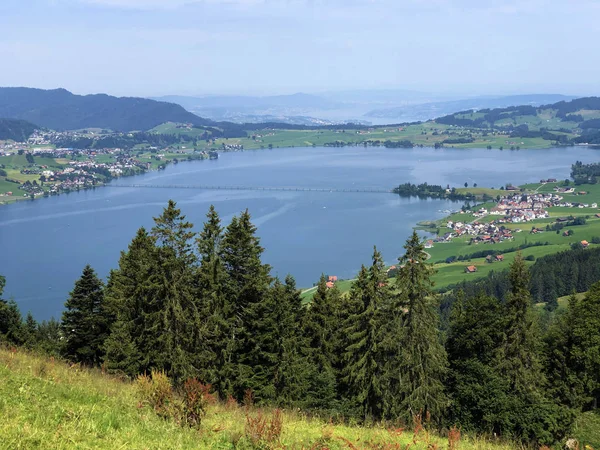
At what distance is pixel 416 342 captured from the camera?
34.2ft

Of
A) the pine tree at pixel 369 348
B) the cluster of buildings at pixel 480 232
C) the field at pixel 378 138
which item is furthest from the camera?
the field at pixel 378 138

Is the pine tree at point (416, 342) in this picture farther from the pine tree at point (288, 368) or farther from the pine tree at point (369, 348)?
the pine tree at point (288, 368)

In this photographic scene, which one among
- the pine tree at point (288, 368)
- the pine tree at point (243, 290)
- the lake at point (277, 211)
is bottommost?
the lake at point (277, 211)

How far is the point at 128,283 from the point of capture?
12.8 meters

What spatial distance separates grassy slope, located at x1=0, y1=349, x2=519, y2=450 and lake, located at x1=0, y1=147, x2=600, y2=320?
133 ft

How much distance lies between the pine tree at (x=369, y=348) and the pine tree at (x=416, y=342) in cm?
41

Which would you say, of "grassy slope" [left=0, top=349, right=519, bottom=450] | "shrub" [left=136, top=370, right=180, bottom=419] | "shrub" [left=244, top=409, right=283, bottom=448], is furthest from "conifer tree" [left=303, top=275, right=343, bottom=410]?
"shrub" [left=244, top=409, right=283, bottom=448]

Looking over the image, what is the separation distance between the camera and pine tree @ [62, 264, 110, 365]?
1309 centimetres

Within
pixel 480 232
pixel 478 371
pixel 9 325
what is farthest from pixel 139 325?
pixel 480 232

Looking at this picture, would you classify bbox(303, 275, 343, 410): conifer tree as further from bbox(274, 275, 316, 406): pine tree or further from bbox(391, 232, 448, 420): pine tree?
bbox(391, 232, 448, 420): pine tree

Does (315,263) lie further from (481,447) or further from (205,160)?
(205,160)

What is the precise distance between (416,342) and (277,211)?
224ft

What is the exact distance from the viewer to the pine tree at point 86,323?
1309 cm

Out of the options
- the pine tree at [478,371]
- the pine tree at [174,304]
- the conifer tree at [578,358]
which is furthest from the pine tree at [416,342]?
the pine tree at [174,304]
